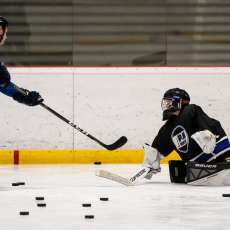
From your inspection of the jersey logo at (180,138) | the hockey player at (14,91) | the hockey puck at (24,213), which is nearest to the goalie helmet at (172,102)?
the jersey logo at (180,138)

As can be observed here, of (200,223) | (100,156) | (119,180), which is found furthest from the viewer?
(100,156)

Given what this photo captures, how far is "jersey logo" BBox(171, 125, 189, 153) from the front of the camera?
6.62m

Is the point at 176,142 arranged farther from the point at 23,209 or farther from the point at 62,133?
the point at 62,133

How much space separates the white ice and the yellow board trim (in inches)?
41.9

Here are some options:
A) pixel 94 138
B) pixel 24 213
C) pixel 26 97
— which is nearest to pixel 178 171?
pixel 94 138

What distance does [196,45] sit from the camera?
9148 millimetres

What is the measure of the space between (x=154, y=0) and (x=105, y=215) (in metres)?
4.67

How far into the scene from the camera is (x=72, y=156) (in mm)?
8906

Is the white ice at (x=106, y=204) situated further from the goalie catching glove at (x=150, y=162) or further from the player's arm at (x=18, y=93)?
the player's arm at (x=18, y=93)

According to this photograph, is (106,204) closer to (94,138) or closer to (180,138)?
(180,138)

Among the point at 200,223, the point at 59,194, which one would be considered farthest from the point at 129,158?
the point at 200,223

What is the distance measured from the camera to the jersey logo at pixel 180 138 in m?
6.62

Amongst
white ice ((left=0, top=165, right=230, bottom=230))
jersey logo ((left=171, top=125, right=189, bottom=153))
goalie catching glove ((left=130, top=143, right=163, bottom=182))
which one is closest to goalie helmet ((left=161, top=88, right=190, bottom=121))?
jersey logo ((left=171, top=125, right=189, bottom=153))

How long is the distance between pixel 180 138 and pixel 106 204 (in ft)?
4.65
